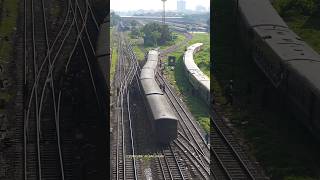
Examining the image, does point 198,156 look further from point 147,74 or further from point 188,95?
point 147,74

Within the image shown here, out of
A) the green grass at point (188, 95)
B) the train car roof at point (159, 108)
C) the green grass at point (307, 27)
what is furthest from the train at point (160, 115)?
the green grass at point (307, 27)

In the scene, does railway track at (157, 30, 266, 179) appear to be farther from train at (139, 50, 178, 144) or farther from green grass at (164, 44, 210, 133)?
green grass at (164, 44, 210, 133)

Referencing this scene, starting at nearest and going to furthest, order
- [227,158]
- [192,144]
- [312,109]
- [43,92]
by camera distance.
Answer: [312,109]
[227,158]
[43,92]
[192,144]

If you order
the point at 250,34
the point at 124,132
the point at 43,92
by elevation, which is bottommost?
the point at 124,132

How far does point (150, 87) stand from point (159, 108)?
7641 millimetres

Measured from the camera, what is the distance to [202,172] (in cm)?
2444

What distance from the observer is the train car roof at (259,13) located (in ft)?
81.1

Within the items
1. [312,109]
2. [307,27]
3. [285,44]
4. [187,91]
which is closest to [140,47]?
[187,91]

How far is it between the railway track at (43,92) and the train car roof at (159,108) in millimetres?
6852

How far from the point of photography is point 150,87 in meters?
37.2

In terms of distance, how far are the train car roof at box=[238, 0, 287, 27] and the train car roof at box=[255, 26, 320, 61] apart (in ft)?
2.89

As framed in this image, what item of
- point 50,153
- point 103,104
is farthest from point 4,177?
point 103,104

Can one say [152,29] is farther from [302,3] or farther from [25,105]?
[25,105]

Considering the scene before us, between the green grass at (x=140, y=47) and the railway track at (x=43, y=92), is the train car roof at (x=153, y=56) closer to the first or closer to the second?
the green grass at (x=140, y=47)
